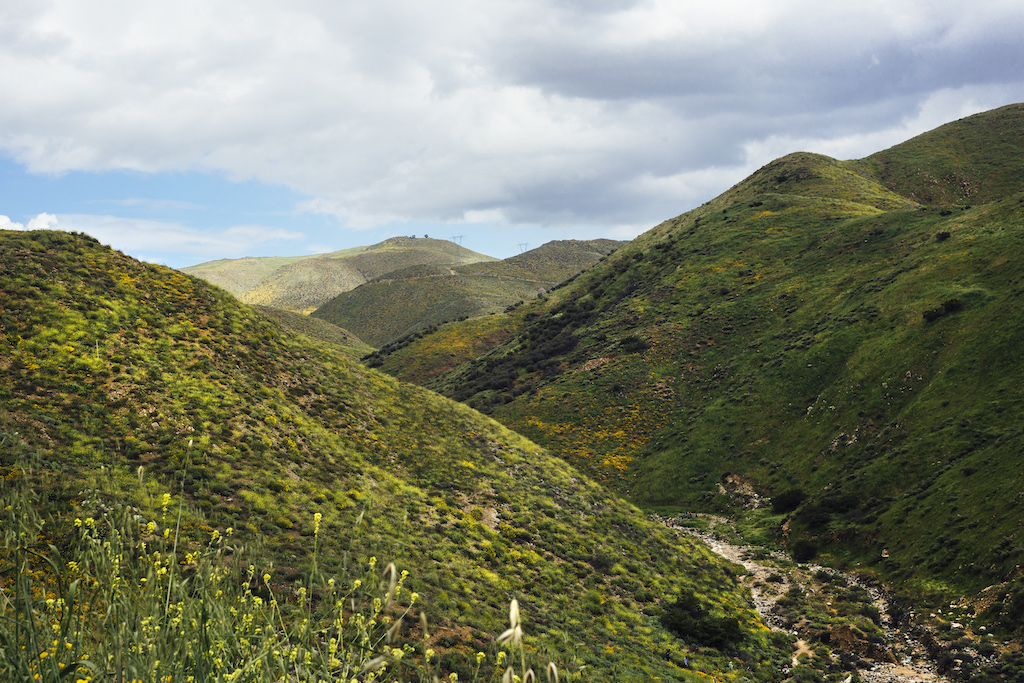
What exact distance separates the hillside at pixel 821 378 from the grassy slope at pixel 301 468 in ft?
38.7

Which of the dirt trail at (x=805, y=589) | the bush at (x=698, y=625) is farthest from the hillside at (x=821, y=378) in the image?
the bush at (x=698, y=625)

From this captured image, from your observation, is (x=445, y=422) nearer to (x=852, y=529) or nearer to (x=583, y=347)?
(x=852, y=529)

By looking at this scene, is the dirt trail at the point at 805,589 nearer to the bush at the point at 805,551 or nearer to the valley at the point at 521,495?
the valley at the point at 521,495

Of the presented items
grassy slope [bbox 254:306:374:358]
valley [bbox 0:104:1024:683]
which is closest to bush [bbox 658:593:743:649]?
valley [bbox 0:104:1024:683]

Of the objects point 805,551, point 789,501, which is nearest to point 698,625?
point 805,551

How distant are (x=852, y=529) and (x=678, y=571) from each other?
1301 cm

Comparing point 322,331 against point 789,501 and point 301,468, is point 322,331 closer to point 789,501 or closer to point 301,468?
point 789,501

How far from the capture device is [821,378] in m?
56.3

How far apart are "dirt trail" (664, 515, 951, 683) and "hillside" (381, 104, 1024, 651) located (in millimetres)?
1885

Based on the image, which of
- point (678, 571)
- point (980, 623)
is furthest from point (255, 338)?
point (980, 623)

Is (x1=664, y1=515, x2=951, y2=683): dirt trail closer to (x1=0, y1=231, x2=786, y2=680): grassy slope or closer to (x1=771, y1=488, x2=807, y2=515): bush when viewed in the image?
(x1=0, y1=231, x2=786, y2=680): grassy slope

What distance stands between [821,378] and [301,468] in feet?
174

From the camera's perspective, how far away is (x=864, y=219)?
3292 inches

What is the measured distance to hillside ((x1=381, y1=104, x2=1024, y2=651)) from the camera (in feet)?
107
